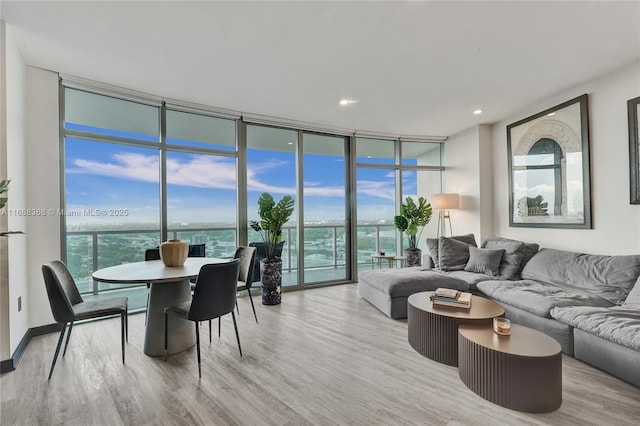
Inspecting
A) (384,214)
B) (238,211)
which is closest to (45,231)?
(238,211)

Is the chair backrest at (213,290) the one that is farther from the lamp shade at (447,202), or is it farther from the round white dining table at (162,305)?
the lamp shade at (447,202)

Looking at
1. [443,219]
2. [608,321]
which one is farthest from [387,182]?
[608,321]

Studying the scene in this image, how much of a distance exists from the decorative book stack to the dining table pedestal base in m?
2.37

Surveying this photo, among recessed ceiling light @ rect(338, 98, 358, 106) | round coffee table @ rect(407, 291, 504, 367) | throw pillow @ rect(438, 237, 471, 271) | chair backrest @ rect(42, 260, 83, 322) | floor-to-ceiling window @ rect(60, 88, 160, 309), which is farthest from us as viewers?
throw pillow @ rect(438, 237, 471, 271)

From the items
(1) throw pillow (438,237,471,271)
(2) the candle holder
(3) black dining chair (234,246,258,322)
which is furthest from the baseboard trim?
(1) throw pillow (438,237,471,271)

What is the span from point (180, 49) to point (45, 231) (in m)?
2.41

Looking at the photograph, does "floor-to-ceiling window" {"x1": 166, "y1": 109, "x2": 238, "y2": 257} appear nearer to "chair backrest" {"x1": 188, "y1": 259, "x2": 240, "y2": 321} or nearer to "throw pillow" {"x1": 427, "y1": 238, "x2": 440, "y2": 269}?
"chair backrest" {"x1": 188, "y1": 259, "x2": 240, "y2": 321}

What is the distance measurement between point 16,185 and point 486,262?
5382 mm

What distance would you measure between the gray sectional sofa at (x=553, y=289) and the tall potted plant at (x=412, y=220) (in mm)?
909

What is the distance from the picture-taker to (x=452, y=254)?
14.9ft

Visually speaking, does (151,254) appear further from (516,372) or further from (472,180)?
(472,180)

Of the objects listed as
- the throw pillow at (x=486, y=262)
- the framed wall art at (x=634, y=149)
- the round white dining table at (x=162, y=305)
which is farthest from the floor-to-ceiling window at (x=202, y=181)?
the framed wall art at (x=634, y=149)

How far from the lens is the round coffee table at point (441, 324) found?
2.47 m

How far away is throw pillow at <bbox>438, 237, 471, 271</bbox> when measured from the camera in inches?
177
